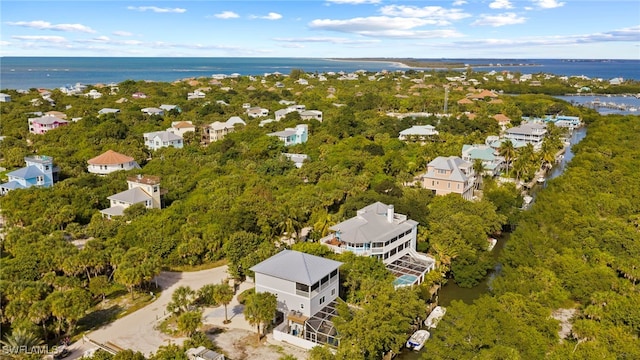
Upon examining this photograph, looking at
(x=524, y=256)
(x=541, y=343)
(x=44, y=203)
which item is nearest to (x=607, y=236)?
(x=524, y=256)

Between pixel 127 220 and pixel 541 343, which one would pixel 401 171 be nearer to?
pixel 127 220

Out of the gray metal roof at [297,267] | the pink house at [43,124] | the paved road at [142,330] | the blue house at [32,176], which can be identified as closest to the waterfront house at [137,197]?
the blue house at [32,176]

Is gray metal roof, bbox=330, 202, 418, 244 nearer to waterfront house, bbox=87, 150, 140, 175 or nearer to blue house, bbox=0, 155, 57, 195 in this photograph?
waterfront house, bbox=87, 150, 140, 175

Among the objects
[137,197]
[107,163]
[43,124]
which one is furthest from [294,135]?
[43,124]

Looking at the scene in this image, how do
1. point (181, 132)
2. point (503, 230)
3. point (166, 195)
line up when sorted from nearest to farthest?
point (503, 230), point (166, 195), point (181, 132)

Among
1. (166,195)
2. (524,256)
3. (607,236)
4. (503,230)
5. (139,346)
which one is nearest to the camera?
(139,346)

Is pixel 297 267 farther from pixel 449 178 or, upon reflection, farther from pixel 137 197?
pixel 449 178

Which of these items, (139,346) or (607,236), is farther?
(607,236)
